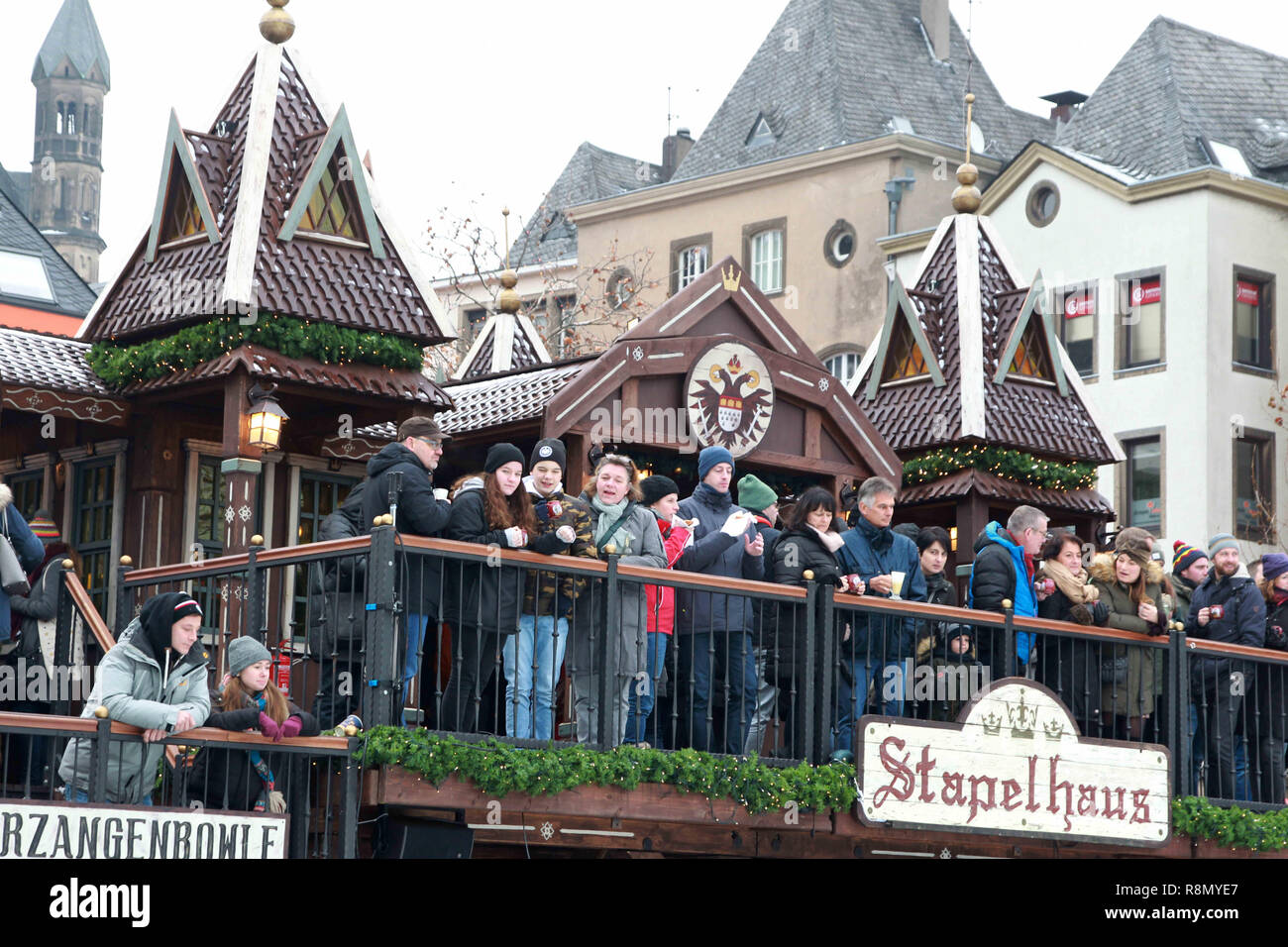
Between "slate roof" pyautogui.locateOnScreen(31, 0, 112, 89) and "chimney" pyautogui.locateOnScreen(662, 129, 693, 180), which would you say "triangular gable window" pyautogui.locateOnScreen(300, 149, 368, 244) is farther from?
"slate roof" pyautogui.locateOnScreen(31, 0, 112, 89)

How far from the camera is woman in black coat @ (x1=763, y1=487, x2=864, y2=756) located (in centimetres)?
1273

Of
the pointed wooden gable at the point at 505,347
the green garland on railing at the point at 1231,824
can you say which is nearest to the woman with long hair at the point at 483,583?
the green garland on railing at the point at 1231,824

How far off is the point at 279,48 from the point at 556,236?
4016cm

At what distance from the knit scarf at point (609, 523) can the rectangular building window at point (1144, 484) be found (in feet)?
86.1

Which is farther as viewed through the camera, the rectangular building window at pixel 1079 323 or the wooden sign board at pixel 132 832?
the rectangular building window at pixel 1079 323

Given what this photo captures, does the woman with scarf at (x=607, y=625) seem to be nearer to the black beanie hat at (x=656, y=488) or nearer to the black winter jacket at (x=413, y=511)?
the black beanie hat at (x=656, y=488)

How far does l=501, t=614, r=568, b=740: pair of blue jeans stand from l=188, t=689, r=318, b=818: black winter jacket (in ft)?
4.48

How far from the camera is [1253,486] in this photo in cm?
3738

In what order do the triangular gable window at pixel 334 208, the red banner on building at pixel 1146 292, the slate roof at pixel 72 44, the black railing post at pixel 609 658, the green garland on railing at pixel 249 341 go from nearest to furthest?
the black railing post at pixel 609 658 → the green garland on railing at pixel 249 341 → the triangular gable window at pixel 334 208 → the red banner on building at pixel 1146 292 → the slate roof at pixel 72 44

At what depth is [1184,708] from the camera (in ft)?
47.5

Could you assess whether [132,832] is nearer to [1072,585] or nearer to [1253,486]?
[1072,585]

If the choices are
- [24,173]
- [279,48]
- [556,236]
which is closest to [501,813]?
[279,48]

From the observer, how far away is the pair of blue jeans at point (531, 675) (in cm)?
1162

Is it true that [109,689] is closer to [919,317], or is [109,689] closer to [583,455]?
[583,455]
